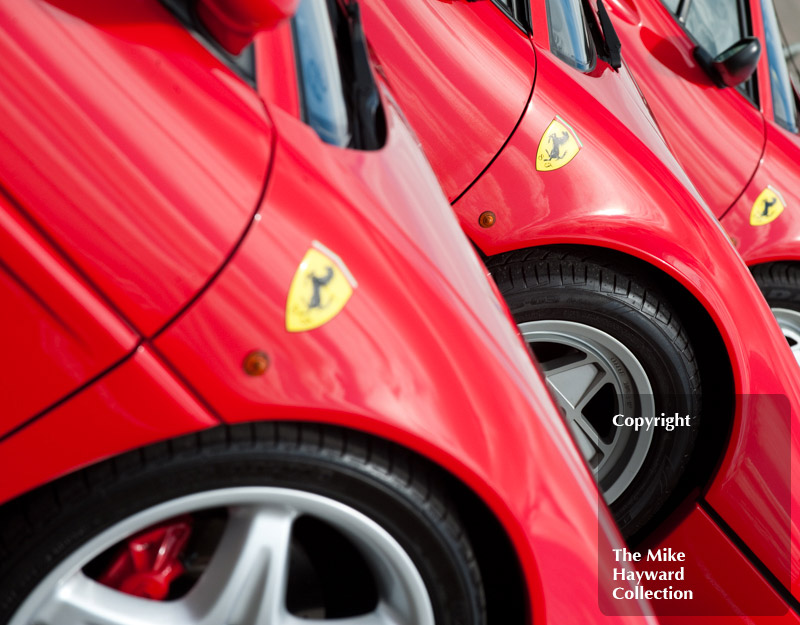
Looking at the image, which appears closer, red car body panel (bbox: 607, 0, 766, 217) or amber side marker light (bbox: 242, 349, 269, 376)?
amber side marker light (bbox: 242, 349, 269, 376)

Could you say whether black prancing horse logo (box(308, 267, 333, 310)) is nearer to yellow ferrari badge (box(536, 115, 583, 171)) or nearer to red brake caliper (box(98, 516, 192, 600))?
red brake caliper (box(98, 516, 192, 600))

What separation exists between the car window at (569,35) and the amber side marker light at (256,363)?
54.9 inches

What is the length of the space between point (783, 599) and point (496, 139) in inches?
51.2

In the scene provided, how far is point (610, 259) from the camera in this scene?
6.80 ft

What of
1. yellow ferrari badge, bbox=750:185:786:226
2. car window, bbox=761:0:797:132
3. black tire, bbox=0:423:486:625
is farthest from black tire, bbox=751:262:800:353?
black tire, bbox=0:423:486:625

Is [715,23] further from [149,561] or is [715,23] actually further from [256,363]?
[149,561]

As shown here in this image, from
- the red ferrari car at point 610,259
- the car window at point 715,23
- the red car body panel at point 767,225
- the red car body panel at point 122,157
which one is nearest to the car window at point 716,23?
the car window at point 715,23

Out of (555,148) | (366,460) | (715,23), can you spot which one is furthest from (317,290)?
(715,23)

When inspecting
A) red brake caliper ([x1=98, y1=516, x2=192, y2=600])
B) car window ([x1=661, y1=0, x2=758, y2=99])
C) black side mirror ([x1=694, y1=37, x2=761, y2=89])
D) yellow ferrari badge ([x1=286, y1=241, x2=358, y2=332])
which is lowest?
red brake caliper ([x1=98, y1=516, x2=192, y2=600])

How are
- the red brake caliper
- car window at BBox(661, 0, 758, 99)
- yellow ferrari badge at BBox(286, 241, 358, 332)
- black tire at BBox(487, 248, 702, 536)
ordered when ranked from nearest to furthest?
yellow ferrari badge at BBox(286, 241, 358, 332), the red brake caliper, black tire at BBox(487, 248, 702, 536), car window at BBox(661, 0, 758, 99)

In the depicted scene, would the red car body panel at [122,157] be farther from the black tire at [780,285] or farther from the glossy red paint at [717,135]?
the black tire at [780,285]

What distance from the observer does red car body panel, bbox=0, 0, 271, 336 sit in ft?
3.26

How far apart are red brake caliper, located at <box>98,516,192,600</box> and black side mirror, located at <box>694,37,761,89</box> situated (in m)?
2.22

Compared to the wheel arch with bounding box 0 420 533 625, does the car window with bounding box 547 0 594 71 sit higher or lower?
higher
